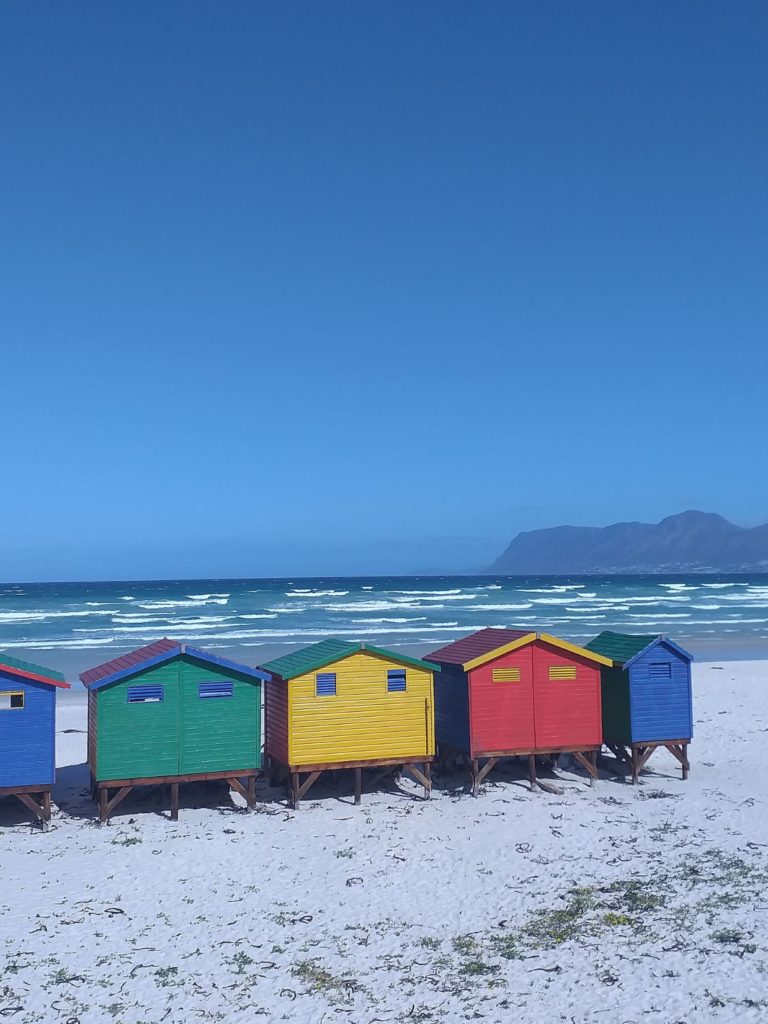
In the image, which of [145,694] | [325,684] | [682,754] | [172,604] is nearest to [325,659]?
[325,684]

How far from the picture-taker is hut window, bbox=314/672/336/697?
18.8m

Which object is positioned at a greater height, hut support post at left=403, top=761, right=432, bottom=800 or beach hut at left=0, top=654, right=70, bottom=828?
beach hut at left=0, top=654, right=70, bottom=828

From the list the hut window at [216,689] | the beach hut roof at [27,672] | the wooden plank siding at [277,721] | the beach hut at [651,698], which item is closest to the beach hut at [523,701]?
the beach hut at [651,698]

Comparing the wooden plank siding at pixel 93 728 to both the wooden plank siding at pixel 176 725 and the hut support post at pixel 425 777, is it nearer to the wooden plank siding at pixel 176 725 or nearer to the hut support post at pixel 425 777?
the wooden plank siding at pixel 176 725

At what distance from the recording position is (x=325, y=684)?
18.9 meters

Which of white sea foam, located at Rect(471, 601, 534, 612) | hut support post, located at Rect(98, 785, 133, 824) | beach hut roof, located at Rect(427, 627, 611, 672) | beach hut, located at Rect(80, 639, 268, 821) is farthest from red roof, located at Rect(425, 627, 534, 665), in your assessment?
white sea foam, located at Rect(471, 601, 534, 612)

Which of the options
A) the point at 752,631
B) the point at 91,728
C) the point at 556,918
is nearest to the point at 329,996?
the point at 556,918

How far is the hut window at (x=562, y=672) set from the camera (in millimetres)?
20031

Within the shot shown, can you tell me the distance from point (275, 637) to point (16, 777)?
38.4 metres

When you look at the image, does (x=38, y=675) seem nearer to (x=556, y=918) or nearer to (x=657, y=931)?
(x=556, y=918)

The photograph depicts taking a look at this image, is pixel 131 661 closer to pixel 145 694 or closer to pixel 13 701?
pixel 145 694

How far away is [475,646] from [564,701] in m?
2.25

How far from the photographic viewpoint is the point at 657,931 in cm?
1218

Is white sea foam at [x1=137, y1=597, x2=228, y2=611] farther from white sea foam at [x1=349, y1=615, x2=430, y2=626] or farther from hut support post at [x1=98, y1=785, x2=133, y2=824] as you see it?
hut support post at [x1=98, y1=785, x2=133, y2=824]
